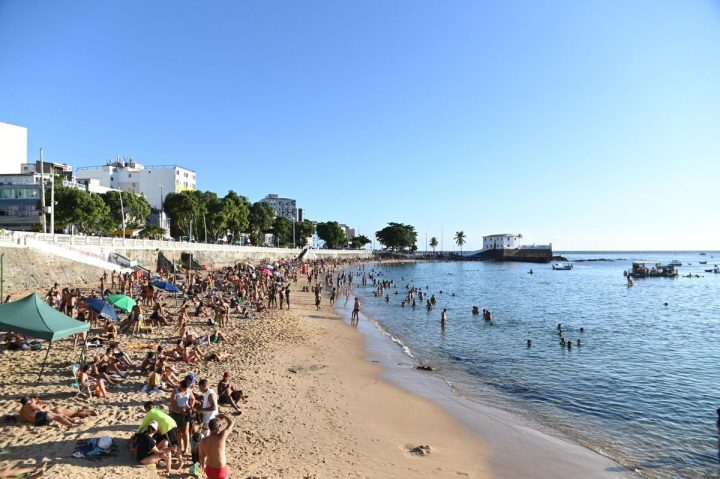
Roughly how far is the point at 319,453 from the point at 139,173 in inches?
3611

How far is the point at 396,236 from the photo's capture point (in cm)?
16325

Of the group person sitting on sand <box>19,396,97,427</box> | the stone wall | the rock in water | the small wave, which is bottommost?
the small wave

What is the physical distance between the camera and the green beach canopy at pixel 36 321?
9117mm

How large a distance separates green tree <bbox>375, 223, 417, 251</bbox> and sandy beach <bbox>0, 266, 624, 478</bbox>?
5869 inches

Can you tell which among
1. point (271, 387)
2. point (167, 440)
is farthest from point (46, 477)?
point (271, 387)

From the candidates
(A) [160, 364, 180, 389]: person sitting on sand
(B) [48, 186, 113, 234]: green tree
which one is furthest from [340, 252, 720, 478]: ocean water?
(B) [48, 186, 113, 234]: green tree

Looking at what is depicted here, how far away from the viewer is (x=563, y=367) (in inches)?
687

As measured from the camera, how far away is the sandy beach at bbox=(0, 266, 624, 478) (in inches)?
290

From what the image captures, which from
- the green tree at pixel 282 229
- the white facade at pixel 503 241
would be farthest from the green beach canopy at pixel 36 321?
the white facade at pixel 503 241

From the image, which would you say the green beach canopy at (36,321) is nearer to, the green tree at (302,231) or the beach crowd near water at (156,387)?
the beach crowd near water at (156,387)

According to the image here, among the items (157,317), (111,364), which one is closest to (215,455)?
(111,364)

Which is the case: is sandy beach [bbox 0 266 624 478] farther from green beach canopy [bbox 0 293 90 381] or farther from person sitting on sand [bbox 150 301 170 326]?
person sitting on sand [bbox 150 301 170 326]

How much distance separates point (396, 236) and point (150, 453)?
157m

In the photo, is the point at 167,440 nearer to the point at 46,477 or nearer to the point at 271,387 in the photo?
the point at 46,477
